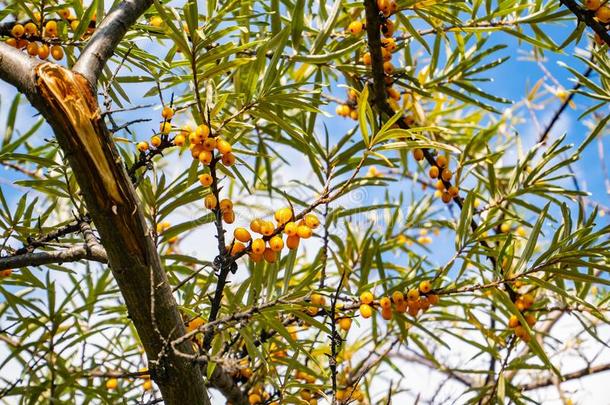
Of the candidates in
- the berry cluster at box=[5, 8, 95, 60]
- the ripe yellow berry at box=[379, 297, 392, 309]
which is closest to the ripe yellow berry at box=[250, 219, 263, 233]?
the ripe yellow berry at box=[379, 297, 392, 309]

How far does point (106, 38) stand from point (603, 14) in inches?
33.6

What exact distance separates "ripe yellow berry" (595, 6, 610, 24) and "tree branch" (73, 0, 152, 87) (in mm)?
781

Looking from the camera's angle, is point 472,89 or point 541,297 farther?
point 541,297

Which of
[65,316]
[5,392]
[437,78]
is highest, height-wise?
[437,78]

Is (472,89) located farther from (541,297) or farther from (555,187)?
(541,297)

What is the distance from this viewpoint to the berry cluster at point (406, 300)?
118cm

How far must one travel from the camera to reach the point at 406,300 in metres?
1.23

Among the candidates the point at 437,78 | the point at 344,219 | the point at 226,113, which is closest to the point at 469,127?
the point at 437,78

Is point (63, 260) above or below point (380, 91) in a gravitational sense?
below

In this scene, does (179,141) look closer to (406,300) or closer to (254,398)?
(406,300)

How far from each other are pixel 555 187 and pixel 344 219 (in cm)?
50

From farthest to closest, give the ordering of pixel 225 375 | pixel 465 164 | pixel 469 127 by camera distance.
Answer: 1. pixel 469 127
2. pixel 465 164
3. pixel 225 375

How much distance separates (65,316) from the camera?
56.4 inches

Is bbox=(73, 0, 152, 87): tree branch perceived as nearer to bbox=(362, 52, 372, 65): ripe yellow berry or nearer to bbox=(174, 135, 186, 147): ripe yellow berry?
bbox=(174, 135, 186, 147): ripe yellow berry
